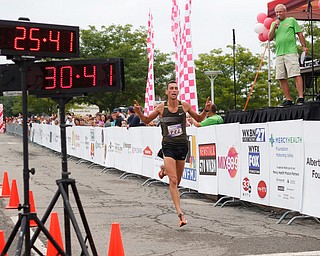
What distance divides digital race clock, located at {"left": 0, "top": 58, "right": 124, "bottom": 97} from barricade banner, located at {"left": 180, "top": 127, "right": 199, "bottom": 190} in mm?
6498

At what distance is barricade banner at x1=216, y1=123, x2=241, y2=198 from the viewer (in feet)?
34.6

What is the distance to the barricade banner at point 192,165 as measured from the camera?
1219 centimetres

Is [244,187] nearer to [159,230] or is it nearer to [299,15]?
[159,230]

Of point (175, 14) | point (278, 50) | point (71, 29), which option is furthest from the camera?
point (175, 14)

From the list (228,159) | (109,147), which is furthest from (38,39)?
(109,147)

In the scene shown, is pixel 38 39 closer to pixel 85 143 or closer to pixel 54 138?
pixel 85 143

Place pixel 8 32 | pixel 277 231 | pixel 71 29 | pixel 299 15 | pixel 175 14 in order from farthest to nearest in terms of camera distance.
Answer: pixel 175 14 → pixel 299 15 → pixel 277 231 → pixel 71 29 → pixel 8 32

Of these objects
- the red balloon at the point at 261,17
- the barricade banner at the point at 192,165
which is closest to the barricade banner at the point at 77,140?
the red balloon at the point at 261,17

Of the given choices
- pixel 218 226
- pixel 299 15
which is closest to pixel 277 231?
pixel 218 226

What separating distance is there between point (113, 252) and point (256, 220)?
3710mm

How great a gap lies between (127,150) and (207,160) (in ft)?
18.2

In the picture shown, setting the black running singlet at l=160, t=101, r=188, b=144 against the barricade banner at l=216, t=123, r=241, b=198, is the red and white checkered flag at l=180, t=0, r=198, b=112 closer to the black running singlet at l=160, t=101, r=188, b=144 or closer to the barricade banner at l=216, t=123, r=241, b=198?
the barricade banner at l=216, t=123, r=241, b=198

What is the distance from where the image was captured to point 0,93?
18.5ft

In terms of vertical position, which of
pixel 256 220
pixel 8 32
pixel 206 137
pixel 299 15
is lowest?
pixel 256 220
